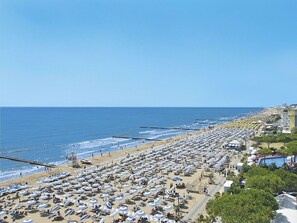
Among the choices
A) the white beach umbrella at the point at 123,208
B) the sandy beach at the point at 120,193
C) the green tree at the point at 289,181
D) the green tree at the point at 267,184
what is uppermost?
the green tree at the point at 267,184

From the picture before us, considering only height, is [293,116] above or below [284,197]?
above

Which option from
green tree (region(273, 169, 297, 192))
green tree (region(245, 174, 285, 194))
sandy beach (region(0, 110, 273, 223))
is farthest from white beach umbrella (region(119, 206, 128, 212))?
green tree (region(273, 169, 297, 192))

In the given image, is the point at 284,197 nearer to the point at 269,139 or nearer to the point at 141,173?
the point at 141,173

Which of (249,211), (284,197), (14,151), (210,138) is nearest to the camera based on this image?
(249,211)

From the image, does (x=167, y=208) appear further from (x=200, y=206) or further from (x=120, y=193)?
(x=120, y=193)

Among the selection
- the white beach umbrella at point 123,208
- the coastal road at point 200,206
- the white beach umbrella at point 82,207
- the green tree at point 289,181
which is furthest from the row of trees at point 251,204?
the white beach umbrella at point 82,207

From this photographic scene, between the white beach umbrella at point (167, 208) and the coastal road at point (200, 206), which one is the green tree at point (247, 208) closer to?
the coastal road at point (200, 206)

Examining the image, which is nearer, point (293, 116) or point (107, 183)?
point (107, 183)

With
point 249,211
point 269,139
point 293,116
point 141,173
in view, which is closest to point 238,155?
point 269,139
